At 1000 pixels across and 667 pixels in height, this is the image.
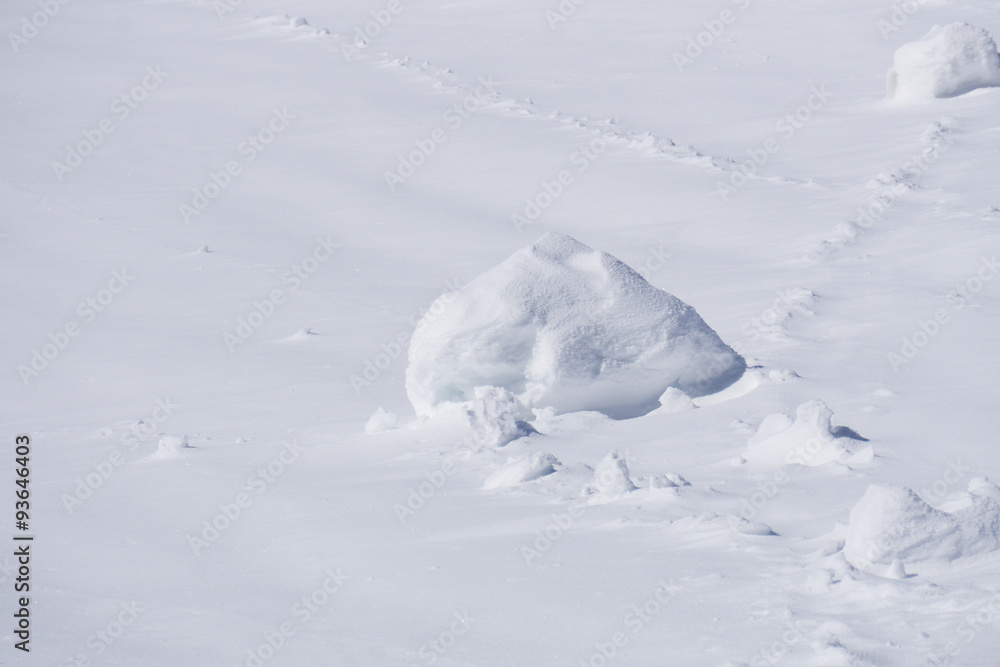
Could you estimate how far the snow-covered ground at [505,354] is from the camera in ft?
12.2

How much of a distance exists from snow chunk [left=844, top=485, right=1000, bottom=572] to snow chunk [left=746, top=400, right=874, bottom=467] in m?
0.99

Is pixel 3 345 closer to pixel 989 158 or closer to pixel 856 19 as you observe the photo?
pixel 989 158

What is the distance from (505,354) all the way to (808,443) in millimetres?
1724

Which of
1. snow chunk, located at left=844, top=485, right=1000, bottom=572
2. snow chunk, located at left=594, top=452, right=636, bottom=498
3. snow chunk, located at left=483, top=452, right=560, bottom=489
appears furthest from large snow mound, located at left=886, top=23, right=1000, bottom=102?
snow chunk, located at left=844, top=485, right=1000, bottom=572

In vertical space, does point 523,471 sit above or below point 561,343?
below

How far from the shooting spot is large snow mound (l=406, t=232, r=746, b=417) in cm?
573

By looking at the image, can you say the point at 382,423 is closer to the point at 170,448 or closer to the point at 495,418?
the point at 495,418

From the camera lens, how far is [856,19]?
1747 cm

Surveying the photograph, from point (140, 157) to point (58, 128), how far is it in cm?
204

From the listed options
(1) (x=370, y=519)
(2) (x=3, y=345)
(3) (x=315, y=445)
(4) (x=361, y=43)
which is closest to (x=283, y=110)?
(4) (x=361, y=43)

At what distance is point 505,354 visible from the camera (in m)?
5.77

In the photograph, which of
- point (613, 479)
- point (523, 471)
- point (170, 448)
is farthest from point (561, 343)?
point (170, 448)

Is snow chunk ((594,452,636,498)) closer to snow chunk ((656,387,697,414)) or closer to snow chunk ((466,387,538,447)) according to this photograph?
snow chunk ((466,387,538,447))

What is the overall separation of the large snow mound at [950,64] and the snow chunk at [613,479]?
10325 millimetres
